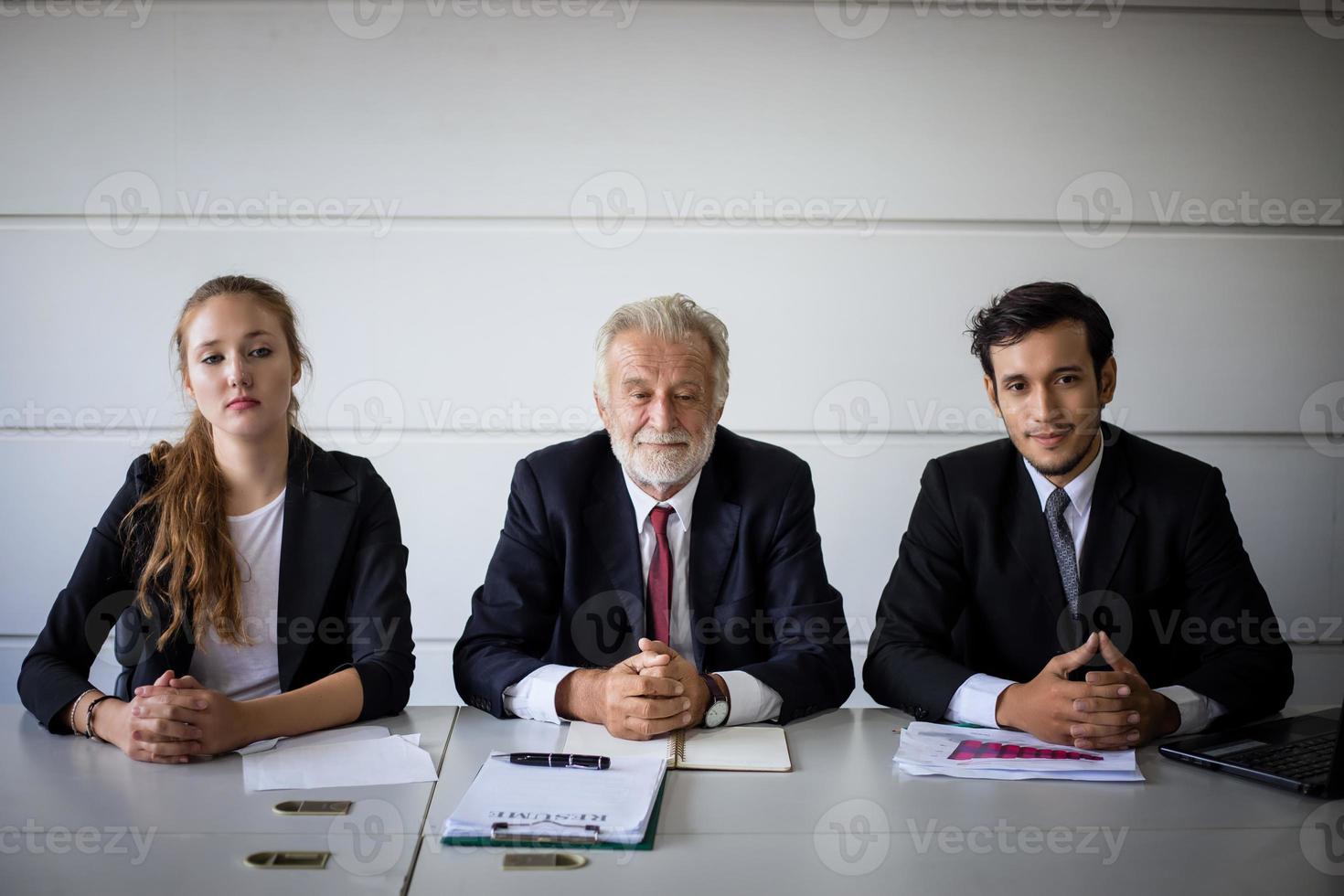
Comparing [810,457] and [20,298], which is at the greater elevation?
[20,298]

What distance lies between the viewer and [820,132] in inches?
124

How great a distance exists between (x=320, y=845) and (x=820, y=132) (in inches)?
97.0

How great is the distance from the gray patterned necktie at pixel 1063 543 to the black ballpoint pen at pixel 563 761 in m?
1.08

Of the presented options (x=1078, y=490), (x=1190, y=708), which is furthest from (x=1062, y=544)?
(x=1190, y=708)

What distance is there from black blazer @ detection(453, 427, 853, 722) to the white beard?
6 cm

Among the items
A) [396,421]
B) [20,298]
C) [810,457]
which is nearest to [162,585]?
[396,421]

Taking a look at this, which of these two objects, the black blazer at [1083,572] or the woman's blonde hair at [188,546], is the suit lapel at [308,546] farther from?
the black blazer at [1083,572]

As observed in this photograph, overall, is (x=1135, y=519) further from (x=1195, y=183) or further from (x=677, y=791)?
(x=1195, y=183)

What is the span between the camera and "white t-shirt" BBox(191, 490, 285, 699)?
2.08 metres

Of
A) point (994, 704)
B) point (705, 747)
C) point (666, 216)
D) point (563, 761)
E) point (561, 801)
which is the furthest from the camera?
point (666, 216)

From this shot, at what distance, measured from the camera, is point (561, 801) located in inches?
57.5

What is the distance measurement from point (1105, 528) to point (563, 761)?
124 cm

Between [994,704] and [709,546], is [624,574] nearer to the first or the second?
[709,546]

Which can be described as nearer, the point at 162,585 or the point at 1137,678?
the point at 1137,678
